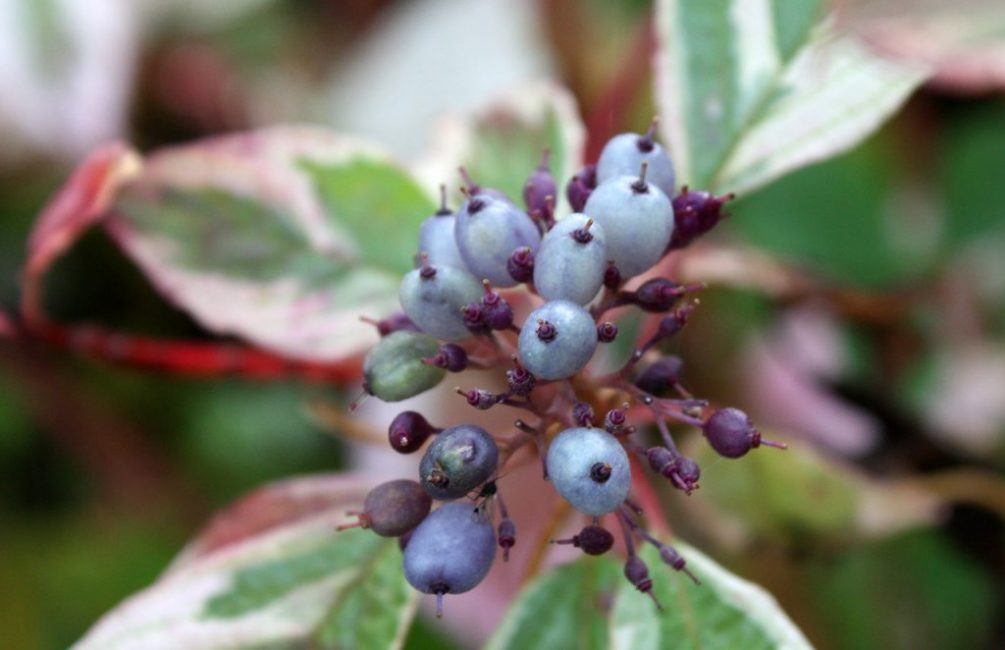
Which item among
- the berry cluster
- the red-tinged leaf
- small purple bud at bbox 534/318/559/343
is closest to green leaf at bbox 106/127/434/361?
the red-tinged leaf

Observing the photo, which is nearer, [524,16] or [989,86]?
[989,86]

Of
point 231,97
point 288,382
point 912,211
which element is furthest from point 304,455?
point 912,211

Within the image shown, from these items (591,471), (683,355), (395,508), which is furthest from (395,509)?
(683,355)

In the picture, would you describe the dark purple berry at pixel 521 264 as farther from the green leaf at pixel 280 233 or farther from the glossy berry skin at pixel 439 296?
the green leaf at pixel 280 233

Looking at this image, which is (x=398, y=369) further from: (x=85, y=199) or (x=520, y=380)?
(x=85, y=199)

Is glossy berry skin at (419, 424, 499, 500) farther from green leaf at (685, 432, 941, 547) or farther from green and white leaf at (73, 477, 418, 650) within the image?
green leaf at (685, 432, 941, 547)

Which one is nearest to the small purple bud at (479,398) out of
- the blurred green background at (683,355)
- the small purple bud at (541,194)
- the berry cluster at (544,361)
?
the berry cluster at (544,361)

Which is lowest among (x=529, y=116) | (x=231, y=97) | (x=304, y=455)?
(x=304, y=455)

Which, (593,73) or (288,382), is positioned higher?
(593,73)

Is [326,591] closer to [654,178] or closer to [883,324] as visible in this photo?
[654,178]
